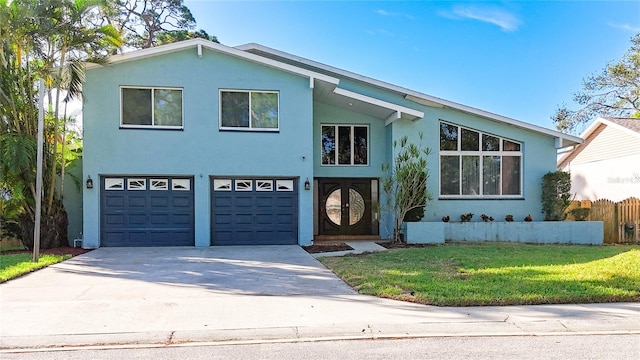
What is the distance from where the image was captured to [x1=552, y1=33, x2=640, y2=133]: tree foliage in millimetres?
26734

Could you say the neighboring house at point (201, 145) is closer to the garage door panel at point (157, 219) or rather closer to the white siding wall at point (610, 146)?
the garage door panel at point (157, 219)

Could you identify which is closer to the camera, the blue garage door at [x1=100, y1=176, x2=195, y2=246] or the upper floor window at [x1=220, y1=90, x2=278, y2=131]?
the blue garage door at [x1=100, y1=176, x2=195, y2=246]

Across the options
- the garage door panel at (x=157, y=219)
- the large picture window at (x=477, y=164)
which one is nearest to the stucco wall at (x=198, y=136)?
the garage door panel at (x=157, y=219)

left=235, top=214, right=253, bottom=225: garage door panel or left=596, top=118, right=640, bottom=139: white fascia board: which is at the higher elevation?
left=596, top=118, right=640, bottom=139: white fascia board

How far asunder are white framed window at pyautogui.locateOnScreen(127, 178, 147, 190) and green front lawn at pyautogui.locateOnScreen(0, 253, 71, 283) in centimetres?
272

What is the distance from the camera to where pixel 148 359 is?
4039 mm

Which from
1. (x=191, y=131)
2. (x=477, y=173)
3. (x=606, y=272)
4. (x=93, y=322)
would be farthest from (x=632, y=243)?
(x=93, y=322)

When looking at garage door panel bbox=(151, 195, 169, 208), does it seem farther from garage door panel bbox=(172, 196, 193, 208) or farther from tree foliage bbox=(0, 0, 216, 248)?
tree foliage bbox=(0, 0, 216, 248)

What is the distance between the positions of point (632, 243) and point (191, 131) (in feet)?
49.5

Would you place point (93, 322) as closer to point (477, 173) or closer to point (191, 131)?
point (191, 131)

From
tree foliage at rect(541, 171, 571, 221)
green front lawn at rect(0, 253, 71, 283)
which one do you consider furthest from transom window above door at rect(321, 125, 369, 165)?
green front lawn at rect(0, 253, 71, 283)

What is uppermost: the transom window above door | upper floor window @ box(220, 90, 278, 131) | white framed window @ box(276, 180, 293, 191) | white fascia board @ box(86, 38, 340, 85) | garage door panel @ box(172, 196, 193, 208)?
white fascia board @ box(86, 38, 340, 85)

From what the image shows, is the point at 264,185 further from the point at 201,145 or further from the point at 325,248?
the point at 325,248

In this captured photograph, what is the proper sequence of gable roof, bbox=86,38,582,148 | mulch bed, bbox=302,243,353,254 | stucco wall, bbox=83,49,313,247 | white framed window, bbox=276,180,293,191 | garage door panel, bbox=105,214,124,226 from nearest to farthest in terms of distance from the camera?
mulch bed, bbox=302,243,353,254 < stucco wall, bbox=83,49,313,247 < garage door panel, bbox=105,214,124,226 < gable roof, bbox=86,38,582,148 < white framed window, bbox=276,180,293,191
